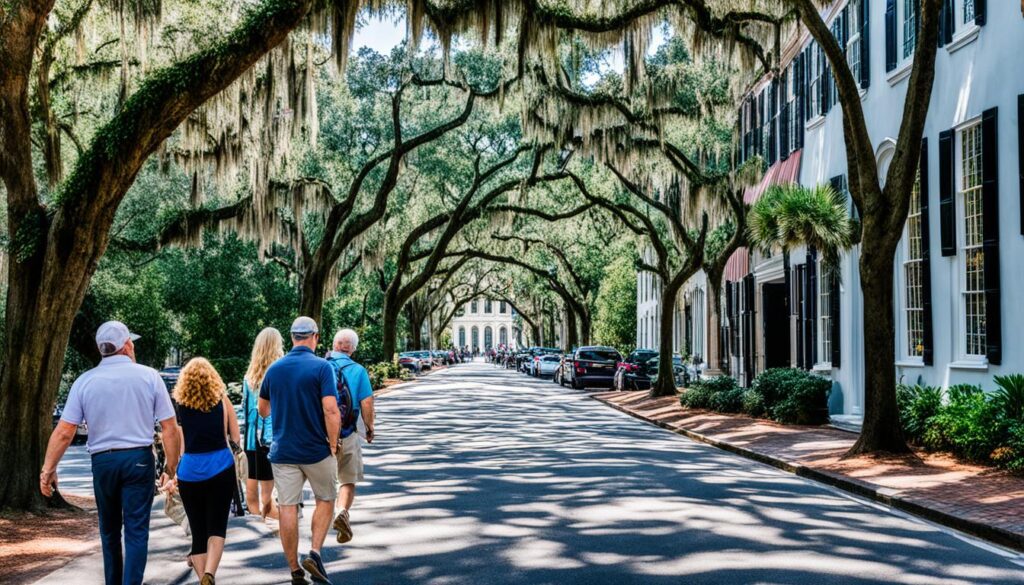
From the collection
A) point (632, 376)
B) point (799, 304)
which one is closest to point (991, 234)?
point (799, 304)

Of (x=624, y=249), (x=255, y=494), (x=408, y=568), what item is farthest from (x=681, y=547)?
(x=624, y=249)

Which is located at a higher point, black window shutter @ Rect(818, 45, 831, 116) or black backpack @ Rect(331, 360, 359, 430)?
black window shutter @ Rect(818, 45, 831, 116)

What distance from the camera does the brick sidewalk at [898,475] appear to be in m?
9.60

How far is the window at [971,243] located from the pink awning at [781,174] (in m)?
7.97

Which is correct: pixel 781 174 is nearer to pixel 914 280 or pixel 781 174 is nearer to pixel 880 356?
pixel 914 280

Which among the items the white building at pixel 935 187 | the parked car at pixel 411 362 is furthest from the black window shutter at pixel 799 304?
the parked car at pixel 411 362

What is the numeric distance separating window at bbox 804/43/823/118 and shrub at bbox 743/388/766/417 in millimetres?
6746

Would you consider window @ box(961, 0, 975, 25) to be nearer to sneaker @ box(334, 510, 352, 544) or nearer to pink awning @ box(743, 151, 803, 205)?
pink awning @ box(743, 151, 803, 205)

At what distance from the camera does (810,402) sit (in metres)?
20.8

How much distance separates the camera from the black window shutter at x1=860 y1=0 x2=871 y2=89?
2073cm

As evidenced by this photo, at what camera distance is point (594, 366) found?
4012 centimetres

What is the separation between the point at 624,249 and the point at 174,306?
19904 millimetres

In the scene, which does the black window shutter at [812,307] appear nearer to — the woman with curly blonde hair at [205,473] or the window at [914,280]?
the window at [914,280]

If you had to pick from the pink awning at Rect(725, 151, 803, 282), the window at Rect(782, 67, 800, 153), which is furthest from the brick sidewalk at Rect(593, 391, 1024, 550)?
the window at Rect(782, 67, 800, 153)
